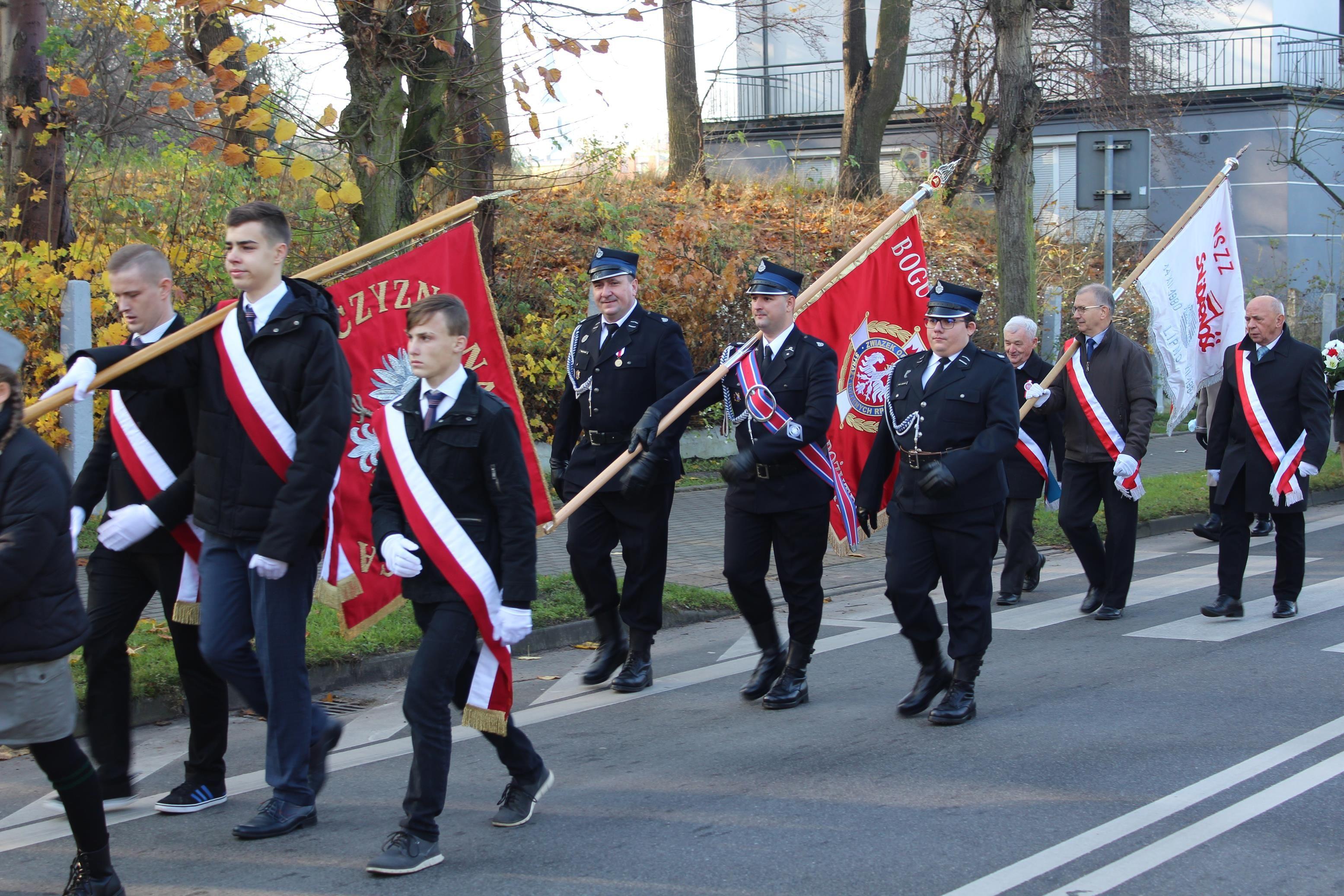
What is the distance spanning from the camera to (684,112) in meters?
21.9

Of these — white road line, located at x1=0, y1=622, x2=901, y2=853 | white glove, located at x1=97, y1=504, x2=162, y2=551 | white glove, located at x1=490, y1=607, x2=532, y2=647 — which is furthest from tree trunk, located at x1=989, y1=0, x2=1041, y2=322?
white glove, located at x1=97, y1=504, x2=162, y2=551

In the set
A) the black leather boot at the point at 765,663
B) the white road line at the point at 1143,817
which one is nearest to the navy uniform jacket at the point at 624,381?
the black leather boot at the point at 765,663

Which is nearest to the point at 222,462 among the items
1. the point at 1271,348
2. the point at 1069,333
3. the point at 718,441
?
the point at 1271,348

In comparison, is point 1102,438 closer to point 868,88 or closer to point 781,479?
point 781,479

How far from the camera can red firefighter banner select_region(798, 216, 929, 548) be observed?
8.12 meters

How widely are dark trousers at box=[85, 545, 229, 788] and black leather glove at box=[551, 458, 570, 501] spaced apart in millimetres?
2224

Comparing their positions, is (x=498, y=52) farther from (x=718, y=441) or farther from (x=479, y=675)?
(x=718, y=441)

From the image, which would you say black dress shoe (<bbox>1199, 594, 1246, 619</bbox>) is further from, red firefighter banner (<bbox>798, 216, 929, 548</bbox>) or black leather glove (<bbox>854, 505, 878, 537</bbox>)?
black leather glove (<bbox>854, 505, 878, 537</bbox>)

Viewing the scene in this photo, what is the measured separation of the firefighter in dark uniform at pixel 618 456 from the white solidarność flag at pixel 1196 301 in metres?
4.45

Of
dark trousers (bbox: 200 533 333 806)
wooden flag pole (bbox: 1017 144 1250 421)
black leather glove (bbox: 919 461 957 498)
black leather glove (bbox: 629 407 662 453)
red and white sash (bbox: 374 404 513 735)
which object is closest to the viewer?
red and white sash (bbox: 374 404 513 735)

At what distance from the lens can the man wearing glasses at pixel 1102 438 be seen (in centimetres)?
851

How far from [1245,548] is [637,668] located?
3.92 metres

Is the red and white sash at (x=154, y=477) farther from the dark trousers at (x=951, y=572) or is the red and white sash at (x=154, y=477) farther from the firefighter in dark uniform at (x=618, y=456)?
the dark trousers at (x=951, y=572)

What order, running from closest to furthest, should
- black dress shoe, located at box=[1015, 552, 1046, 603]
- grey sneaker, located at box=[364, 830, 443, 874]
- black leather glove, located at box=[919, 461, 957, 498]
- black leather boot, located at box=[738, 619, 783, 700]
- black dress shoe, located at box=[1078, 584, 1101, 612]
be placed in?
grey sneaker, located at box=[364, 830, 443, 874]
black leather glove, located at box=[919, 461, 957, 498]
black leather boot, located at box=[738, 619, 783, 700]
black dress shoe, located at box=[1078, 584, 1101, 612]
black dress shoe, located at box=[1015, 552, 1046, 603]
